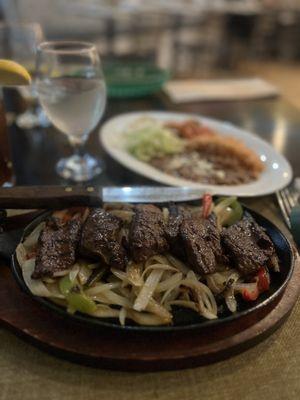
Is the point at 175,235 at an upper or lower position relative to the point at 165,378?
upper

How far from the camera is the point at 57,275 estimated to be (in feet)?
2.79

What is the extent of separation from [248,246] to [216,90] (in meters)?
1.69

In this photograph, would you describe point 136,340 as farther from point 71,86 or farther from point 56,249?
point 71,86

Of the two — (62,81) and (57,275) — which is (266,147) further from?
(57,275)

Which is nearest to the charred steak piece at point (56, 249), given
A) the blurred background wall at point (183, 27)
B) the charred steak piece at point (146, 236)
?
the charred steak piece at point (146, 236)

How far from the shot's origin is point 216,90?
2408 millimetres

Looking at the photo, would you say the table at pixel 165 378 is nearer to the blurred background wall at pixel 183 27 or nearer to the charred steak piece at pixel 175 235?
the charred steak piece at pixel 175 235

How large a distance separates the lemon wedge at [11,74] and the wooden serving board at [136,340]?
59cm

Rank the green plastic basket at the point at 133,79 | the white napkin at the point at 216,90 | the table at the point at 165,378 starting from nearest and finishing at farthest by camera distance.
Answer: the table at the point at 165,378 → the green plastic basket at the point at 133,79 → the white napkin at the point at 216,90

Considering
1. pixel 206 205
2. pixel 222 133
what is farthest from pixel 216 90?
pixel 206 205

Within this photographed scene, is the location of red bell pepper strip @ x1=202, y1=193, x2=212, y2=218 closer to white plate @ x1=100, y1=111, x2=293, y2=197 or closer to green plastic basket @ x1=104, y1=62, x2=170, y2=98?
white plate @ x1=100, y1=111, x2=293, y2=197

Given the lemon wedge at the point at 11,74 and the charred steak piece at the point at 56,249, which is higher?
the lemon wedge at the point at 11,74

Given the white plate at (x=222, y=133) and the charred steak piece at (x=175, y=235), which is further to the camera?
the white plate at (x=222, y=133)

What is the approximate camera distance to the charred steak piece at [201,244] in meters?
0.87
